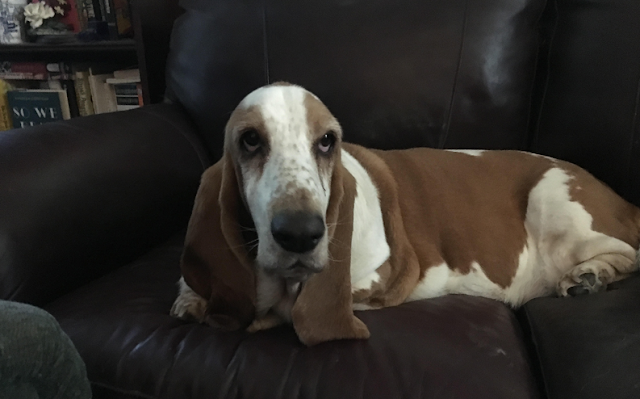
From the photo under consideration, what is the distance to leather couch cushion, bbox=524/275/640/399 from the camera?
38.7 inches

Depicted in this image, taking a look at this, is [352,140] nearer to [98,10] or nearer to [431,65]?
[431,65]

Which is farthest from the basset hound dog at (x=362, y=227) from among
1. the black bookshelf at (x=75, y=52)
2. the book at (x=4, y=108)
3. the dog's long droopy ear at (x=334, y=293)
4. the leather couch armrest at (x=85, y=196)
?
the book at (x=4, y=108)

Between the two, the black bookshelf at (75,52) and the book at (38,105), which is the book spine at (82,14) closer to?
the black bookshelf at (75,52)

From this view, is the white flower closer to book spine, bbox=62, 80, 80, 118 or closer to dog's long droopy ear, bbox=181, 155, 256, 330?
book spine, bbox=62, 80, 80, 118

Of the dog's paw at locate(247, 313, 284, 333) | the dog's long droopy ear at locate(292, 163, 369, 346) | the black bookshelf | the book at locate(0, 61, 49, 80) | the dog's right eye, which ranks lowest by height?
the dog's paw at locate(247, 313, 284, 333)

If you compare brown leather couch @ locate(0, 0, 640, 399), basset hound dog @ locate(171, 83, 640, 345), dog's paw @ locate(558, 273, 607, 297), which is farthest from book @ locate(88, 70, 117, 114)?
dog's paw @ locate(558, 273, 607, 297)

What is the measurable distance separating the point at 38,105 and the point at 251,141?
2246 millimetres

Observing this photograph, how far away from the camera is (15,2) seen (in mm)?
2752

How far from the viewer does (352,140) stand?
6.22 feet

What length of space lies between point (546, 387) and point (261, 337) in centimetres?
59

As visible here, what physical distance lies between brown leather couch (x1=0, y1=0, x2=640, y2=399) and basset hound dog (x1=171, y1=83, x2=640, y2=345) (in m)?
0.09

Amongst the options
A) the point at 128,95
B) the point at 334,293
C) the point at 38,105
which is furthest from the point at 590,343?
the point at 38,105

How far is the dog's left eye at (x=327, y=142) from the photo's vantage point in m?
1.19

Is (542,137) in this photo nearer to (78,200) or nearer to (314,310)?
(314,310)
